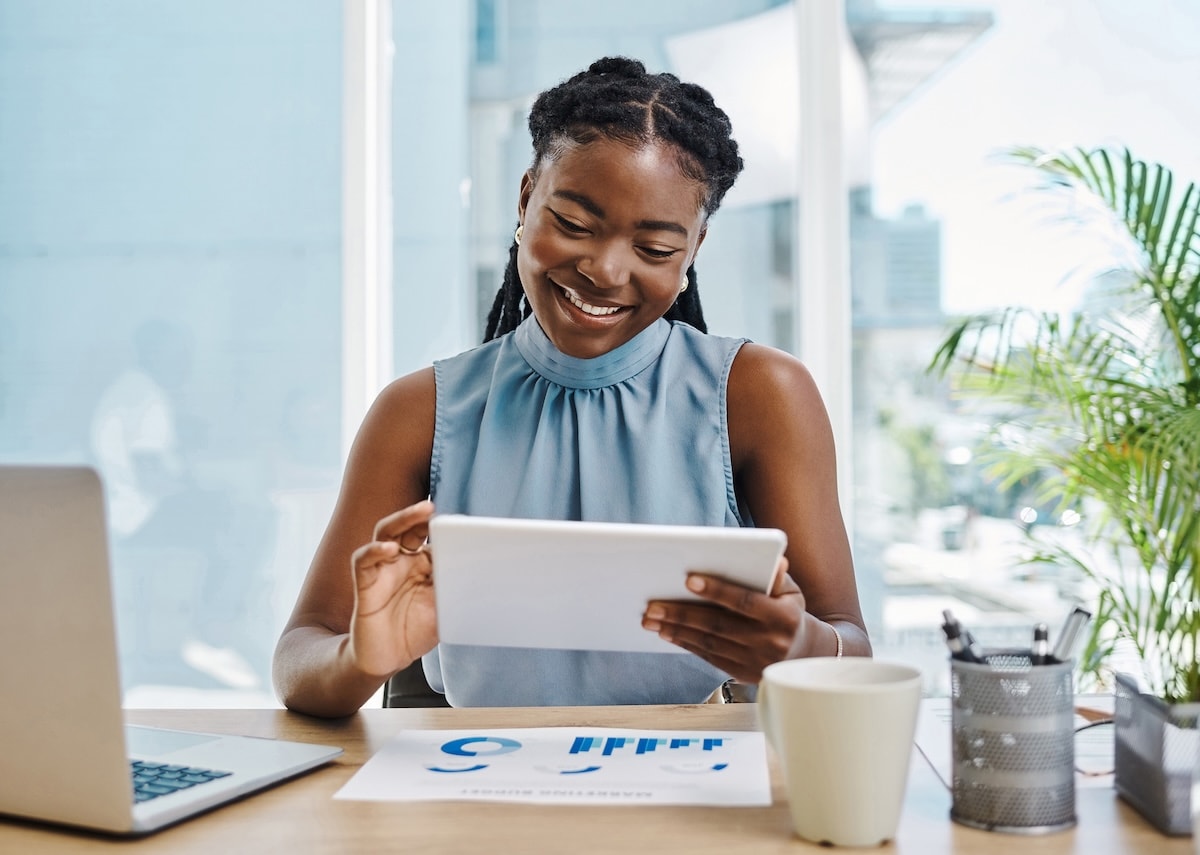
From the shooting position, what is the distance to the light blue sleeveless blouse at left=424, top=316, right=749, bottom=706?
1354 mm

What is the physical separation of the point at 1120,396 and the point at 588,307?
59.7 inches

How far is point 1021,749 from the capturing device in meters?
0.71

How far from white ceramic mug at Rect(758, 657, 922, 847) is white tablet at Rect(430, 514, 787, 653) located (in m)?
0.14

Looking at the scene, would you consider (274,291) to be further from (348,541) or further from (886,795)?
(886,795)

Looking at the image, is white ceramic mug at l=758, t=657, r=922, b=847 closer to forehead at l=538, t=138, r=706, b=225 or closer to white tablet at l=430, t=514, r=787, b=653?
white tablet at l=430, t=514, r=787, b=653

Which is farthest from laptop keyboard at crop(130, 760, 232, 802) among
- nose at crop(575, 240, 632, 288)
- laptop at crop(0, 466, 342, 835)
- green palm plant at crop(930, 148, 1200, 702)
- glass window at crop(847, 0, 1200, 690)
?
glass window at crop(847, 0, 1200, 690)

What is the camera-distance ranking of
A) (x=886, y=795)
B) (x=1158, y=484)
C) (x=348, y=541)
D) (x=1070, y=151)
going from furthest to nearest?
(x=1070, y=151) < (x=1158, y=484) < (x=348, y=541) < (x=886, y=795)

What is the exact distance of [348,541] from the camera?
1.37 meters

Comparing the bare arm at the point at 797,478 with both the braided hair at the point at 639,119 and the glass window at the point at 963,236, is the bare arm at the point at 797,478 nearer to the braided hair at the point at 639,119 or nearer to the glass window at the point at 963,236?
the braided hair at the point at 639,119

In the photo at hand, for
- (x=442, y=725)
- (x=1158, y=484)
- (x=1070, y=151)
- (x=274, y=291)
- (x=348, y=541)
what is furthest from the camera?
(x=274, y=291)

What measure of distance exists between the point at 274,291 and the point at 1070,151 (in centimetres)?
219

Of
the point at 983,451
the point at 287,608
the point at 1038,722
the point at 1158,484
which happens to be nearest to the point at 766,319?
the point at 983,451

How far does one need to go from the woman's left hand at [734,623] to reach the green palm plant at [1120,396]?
144 cm

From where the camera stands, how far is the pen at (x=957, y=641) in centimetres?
75
